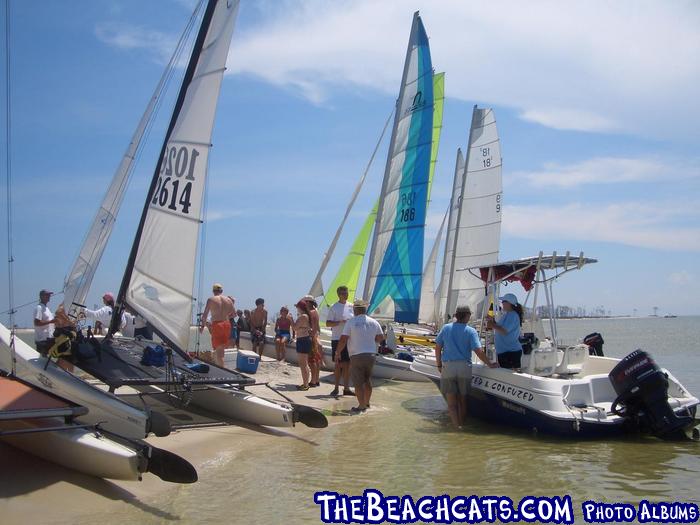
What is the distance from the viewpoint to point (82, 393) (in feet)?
21.5

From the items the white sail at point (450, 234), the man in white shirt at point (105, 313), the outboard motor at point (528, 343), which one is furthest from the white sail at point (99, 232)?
the white sail at point (450, 234)

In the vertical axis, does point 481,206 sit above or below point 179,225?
above

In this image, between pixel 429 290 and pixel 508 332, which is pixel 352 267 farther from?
pixel 508 332

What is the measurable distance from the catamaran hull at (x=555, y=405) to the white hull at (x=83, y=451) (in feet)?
16.6

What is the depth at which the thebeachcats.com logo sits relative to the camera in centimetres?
517

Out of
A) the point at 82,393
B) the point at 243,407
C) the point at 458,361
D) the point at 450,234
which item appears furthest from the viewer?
the point at 450,234

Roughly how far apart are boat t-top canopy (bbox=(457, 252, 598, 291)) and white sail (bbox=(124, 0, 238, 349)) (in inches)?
182

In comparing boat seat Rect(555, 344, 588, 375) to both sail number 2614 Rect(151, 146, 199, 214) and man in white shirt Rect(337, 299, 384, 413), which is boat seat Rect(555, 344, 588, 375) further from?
sail number 2614 Rect(151, 146, 199, 214)

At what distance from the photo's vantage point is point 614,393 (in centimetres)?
859

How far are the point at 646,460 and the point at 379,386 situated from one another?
266 inches

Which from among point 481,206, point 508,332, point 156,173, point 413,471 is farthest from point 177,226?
point 481,206

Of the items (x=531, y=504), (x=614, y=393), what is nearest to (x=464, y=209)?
(x=614, y=393)

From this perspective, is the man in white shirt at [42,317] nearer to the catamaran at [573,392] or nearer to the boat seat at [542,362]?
the catamaran at [573,392]

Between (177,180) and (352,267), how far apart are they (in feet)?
41.8
